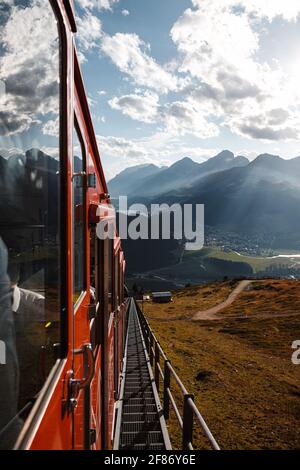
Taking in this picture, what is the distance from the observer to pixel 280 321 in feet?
125

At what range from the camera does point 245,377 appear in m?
16.9

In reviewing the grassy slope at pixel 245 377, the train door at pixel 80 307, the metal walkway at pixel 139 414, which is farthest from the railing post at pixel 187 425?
the grassy slope at pixel 245 377

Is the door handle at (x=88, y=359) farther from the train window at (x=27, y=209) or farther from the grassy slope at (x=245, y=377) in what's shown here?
the grassy slope at (x=245, y=377)

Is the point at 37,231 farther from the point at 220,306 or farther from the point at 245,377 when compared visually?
the point at 220,306

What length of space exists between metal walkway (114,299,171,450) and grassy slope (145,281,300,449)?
114 centimetres

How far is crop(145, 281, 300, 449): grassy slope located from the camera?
34.5 ft

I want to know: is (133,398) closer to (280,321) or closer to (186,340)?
(186,340)

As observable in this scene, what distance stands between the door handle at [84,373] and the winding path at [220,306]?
4461cm

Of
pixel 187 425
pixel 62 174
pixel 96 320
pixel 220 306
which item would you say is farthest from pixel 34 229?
pixel 220 306

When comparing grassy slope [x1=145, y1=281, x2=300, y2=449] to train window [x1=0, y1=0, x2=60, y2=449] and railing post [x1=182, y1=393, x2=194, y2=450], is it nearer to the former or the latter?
railing post [x1=182, y1=393, x2=194, y2=450]

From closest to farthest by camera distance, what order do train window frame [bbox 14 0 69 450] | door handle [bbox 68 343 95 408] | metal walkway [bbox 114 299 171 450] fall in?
1. train window frame [bbox 14 0 69 450]
2. door handle [bbox 68 343 95 408]
3. metal walkway [bbox 114 299 171 450]

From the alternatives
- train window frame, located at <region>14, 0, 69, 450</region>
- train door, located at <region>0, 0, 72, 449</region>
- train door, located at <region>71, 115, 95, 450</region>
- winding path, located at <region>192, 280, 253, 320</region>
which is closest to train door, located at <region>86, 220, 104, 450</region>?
train door, located at <region>71, 115, 95, 450</region>

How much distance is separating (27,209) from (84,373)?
137cm
